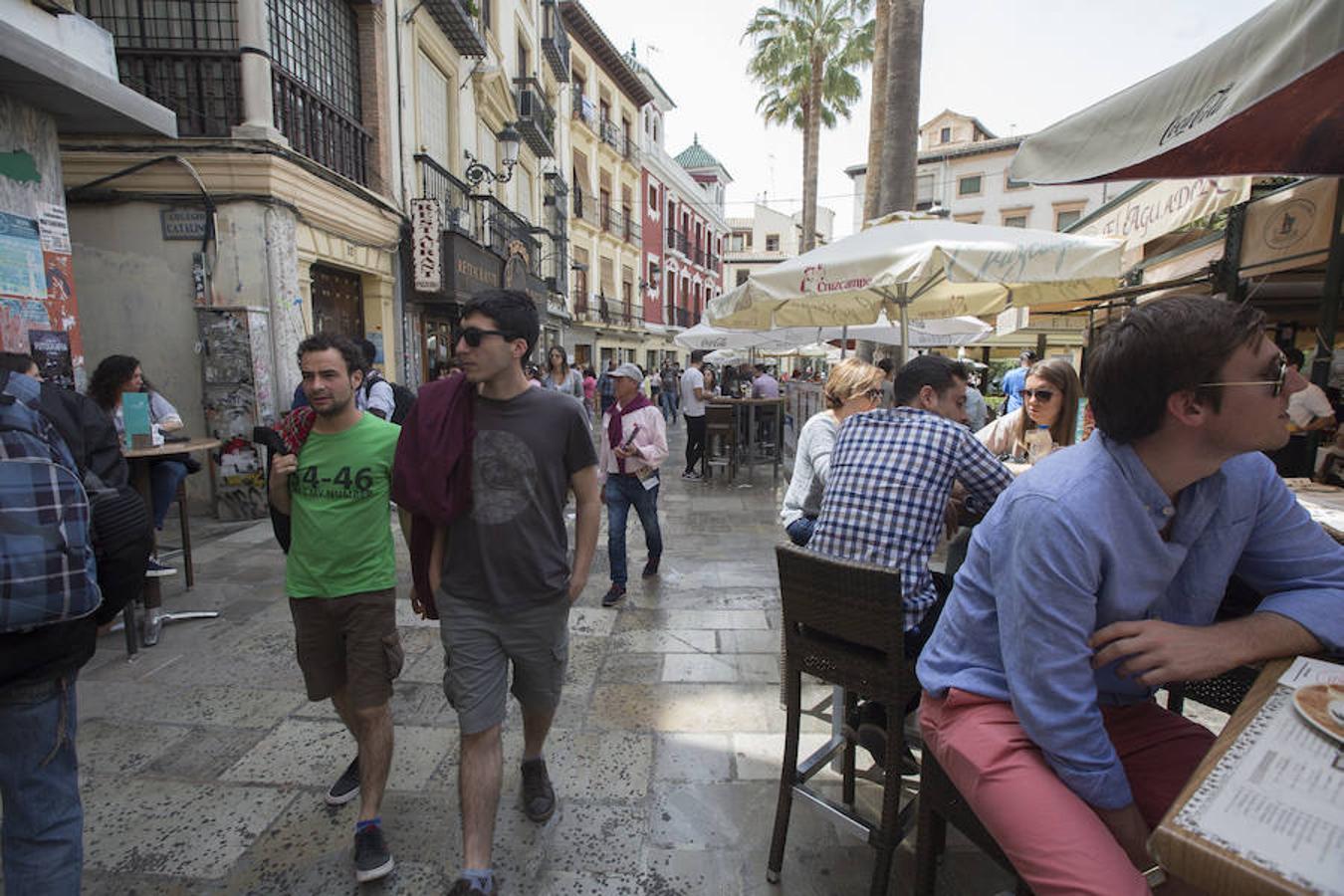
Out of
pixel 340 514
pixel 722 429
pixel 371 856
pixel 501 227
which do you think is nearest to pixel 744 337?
pixel 722 429

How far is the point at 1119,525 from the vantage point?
1.41 m

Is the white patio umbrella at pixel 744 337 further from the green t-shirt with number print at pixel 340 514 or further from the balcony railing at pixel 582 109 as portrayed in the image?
the balcony railing at pixel 582 109

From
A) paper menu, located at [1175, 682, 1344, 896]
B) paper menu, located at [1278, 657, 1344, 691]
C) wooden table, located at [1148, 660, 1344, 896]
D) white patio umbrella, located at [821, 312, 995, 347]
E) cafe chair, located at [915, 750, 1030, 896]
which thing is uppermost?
white patio umbrella, located at [821, 312, 995, 347]

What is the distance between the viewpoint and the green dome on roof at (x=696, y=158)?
141 ft

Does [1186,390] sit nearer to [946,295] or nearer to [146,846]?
[146,846]

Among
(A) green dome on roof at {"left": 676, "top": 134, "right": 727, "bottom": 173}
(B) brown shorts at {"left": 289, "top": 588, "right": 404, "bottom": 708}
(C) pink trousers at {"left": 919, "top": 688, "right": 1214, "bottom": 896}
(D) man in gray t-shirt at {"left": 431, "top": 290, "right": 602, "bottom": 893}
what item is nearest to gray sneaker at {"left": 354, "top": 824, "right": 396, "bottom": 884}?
(D) man in gray t-shirt at {"left": 431, "top": 290, "right": 602, "bottom": 893}

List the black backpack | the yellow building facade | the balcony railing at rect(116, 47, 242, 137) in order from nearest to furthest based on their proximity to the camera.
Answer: the black backpack → the balcony railing at rect(116, 47, 242, 137) → the yellow building facade

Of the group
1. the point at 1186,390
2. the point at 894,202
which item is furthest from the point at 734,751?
the point at 894,202

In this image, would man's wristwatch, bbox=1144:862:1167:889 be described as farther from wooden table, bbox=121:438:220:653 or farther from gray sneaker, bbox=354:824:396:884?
wooden table, bbox=121:438:220:653

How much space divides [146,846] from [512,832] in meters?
1.30

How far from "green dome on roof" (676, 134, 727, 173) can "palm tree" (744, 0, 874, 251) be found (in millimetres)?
23448

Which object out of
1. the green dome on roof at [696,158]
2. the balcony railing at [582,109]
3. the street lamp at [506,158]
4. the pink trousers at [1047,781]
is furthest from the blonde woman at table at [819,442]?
the green dome on roof at [696,158]

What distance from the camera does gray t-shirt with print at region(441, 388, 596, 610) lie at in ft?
7.48

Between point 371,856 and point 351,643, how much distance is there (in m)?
0.70
